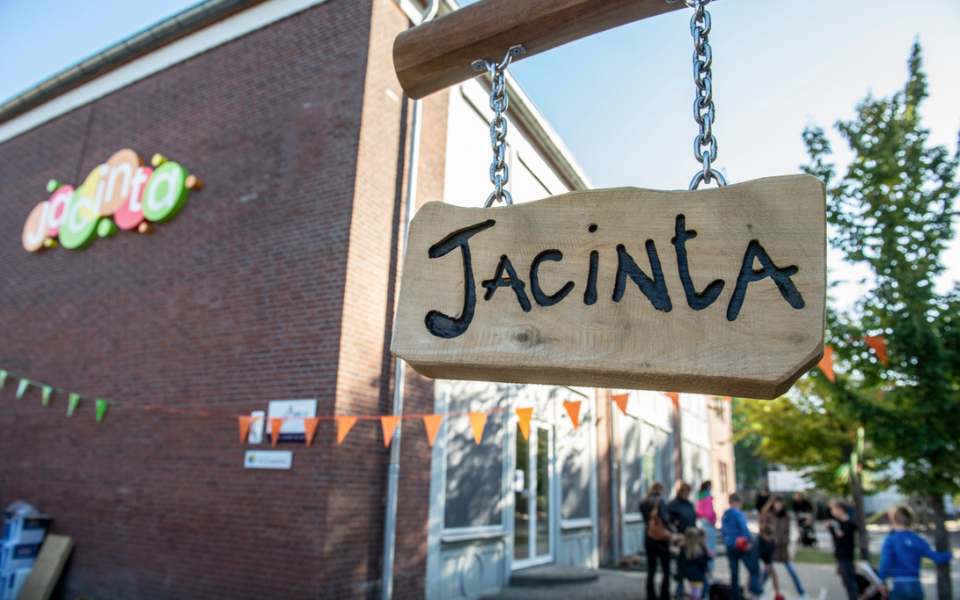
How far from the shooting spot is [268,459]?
6.70m

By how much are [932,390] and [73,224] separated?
496 inches

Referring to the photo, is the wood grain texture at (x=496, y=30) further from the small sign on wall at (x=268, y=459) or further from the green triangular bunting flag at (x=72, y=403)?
the green triangular bunting flag at (x=72, y=403)

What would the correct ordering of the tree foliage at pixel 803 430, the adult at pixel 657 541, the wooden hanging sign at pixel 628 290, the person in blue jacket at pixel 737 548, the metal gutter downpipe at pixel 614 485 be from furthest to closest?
the metal gutter downpipe at pixel 614 485
the tree foliage at pixel 803 430
the person in blue jacket at pixel 737 548
the adult at pixel 657 541
the wooden hanging sign at pixel 628 290

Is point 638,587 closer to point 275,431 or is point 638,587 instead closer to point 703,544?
point 703,544

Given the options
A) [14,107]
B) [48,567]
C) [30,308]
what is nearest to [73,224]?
[30,308]

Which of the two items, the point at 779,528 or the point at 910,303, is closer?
the point at 910,303

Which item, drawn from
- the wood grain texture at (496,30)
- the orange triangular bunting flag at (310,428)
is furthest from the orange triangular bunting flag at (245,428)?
the wood grain texture at (496,30)

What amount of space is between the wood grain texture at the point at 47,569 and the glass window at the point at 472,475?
5.02 meters

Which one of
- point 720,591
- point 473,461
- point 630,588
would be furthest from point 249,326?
point 720,591

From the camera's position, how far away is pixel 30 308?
32.6 feet

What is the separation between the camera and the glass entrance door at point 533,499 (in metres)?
9.73

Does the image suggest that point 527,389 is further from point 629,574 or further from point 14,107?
point 14,107

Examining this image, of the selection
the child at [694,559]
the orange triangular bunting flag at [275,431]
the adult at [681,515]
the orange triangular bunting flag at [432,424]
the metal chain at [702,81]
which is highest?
the metal chain at [702,81]

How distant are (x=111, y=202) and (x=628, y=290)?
1020cm
